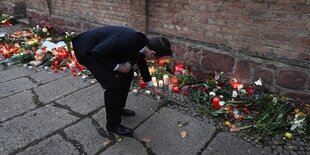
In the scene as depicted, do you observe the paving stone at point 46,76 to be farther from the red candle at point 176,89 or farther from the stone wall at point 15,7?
the stone wall at point 15,7

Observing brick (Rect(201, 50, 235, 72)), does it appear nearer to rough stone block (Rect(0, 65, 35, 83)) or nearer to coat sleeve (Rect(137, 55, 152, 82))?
coat sleeve (Rect(137, 55, 152, 82))

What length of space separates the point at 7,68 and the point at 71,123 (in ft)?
9.03

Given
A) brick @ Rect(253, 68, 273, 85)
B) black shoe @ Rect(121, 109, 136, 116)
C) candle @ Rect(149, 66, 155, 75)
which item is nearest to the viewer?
black shoe @ Rect(121, 109, 136, 116)

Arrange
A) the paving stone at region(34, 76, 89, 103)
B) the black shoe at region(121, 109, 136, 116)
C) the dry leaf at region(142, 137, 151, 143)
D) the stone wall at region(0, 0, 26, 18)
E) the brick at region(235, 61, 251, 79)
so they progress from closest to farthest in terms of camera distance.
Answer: the dry leaf at region(142, 137, 151, 143) < the black shoe at region(121, 109, 136, 116) < the brick at region(235, 61, 251, 79) < the paving stone at region(34, 76, 89, 103) < the stone wall at region(0, 0, 26, 18)

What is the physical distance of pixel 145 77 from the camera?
3039 millimetres

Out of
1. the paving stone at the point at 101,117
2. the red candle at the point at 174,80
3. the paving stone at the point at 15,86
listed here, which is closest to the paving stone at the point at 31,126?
the paving stone at the point at 101,117

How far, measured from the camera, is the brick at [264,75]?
3480 mm

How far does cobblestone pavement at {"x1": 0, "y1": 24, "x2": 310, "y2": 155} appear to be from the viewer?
9.11 feet

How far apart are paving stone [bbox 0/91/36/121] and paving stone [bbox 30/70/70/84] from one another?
1.56ft

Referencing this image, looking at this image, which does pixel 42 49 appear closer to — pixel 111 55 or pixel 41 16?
pixel 41 16

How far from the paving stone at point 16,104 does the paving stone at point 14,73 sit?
32.7 inches

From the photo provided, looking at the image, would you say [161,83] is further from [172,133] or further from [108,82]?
[108,82]

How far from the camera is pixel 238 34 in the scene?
11.9 feet

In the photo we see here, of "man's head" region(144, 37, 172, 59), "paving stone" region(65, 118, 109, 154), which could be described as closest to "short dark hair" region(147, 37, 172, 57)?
"man's head" region(144, 37, 172, 59)
